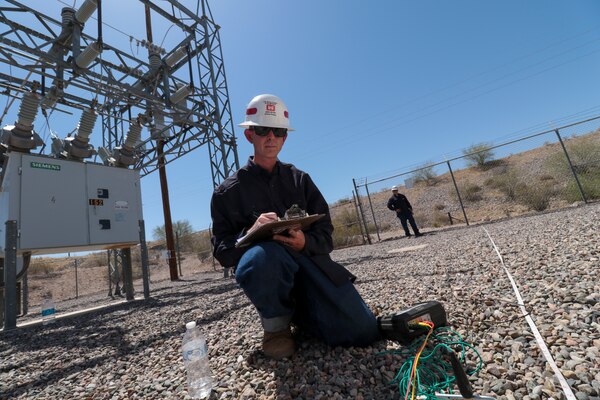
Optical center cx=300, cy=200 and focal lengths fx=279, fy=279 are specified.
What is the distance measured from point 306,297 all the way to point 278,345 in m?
0.34

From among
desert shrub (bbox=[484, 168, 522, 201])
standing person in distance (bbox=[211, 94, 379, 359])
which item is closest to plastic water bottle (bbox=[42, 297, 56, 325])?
standing person in distance (bbox=[211, 94, 379, 359])

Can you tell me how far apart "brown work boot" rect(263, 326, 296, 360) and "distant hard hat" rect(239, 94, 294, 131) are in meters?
1.43

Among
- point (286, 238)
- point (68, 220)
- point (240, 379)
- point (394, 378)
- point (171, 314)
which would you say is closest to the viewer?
point (394, 378)

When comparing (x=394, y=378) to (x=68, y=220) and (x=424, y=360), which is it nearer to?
(x=424, y=360)

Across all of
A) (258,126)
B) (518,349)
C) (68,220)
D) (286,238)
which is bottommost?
(518,349)

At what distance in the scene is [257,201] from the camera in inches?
77.9

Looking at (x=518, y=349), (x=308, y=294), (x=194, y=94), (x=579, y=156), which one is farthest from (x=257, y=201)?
(x=579, y=156)

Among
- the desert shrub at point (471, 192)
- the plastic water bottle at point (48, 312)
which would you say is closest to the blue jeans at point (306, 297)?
the plastic water bottle at point (48, 312)

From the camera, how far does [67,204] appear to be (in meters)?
5.01

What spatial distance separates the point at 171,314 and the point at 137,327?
19.3 inches

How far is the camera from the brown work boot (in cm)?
172

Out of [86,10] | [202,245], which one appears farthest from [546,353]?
[202,245]

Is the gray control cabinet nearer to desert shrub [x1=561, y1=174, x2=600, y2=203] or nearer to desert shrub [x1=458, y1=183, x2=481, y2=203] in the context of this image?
desert shrub [x1=561, y1=174, x2=600, y2=203]

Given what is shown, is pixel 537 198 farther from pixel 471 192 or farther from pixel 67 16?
pixel 67 16
